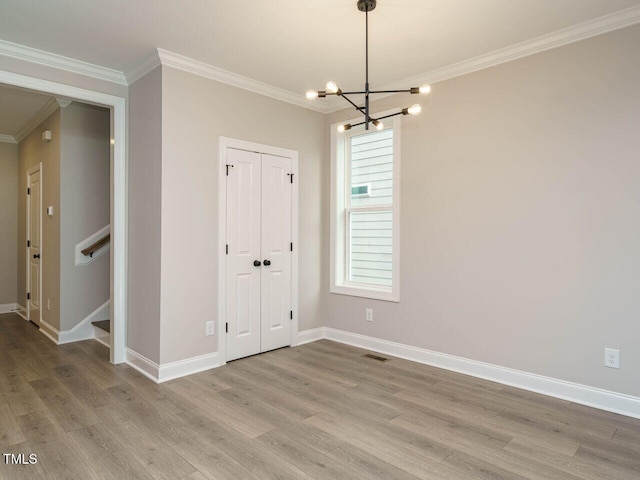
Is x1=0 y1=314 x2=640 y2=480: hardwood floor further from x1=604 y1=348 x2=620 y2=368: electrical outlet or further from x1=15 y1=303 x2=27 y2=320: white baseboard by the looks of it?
x1=15 y1=303 x2=27 y2=320: white baseboard

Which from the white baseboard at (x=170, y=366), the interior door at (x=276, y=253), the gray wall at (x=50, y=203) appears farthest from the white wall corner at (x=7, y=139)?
the interior door at (x=276, y=253)

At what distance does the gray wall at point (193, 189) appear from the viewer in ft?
11.3

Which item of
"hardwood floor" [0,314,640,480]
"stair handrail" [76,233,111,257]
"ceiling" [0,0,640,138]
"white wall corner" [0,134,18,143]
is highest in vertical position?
"ceiling" [0,0,640,138]

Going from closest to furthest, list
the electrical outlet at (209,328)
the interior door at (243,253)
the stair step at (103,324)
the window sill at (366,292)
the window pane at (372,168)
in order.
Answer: the electrical outlet at (209,328) < the interior door at (243,253) < the window sill at (366,292) < the window pane at (372,168) < the stair step at (103,324)

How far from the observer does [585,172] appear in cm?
295

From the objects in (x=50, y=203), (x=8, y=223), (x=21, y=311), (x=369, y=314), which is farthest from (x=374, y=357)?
(x=8, y=223)

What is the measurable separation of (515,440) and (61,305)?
4.60 m

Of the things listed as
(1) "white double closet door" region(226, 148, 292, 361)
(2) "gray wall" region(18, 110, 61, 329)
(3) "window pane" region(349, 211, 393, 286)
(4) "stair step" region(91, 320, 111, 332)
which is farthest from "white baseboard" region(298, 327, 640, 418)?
(2) "gray wall" region(18, 110, 61, 329)

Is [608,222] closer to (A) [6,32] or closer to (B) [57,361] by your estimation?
(A) [6,32]

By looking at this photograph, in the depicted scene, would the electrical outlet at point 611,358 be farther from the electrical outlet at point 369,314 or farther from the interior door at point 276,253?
the interior door at point 276,253

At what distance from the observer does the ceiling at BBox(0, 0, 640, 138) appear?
2641 millimetres

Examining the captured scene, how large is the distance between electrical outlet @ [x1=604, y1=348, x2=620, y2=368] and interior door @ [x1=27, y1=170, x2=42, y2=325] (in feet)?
20.0

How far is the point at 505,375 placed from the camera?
335 centimetres

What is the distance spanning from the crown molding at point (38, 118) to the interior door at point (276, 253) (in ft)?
8.39
